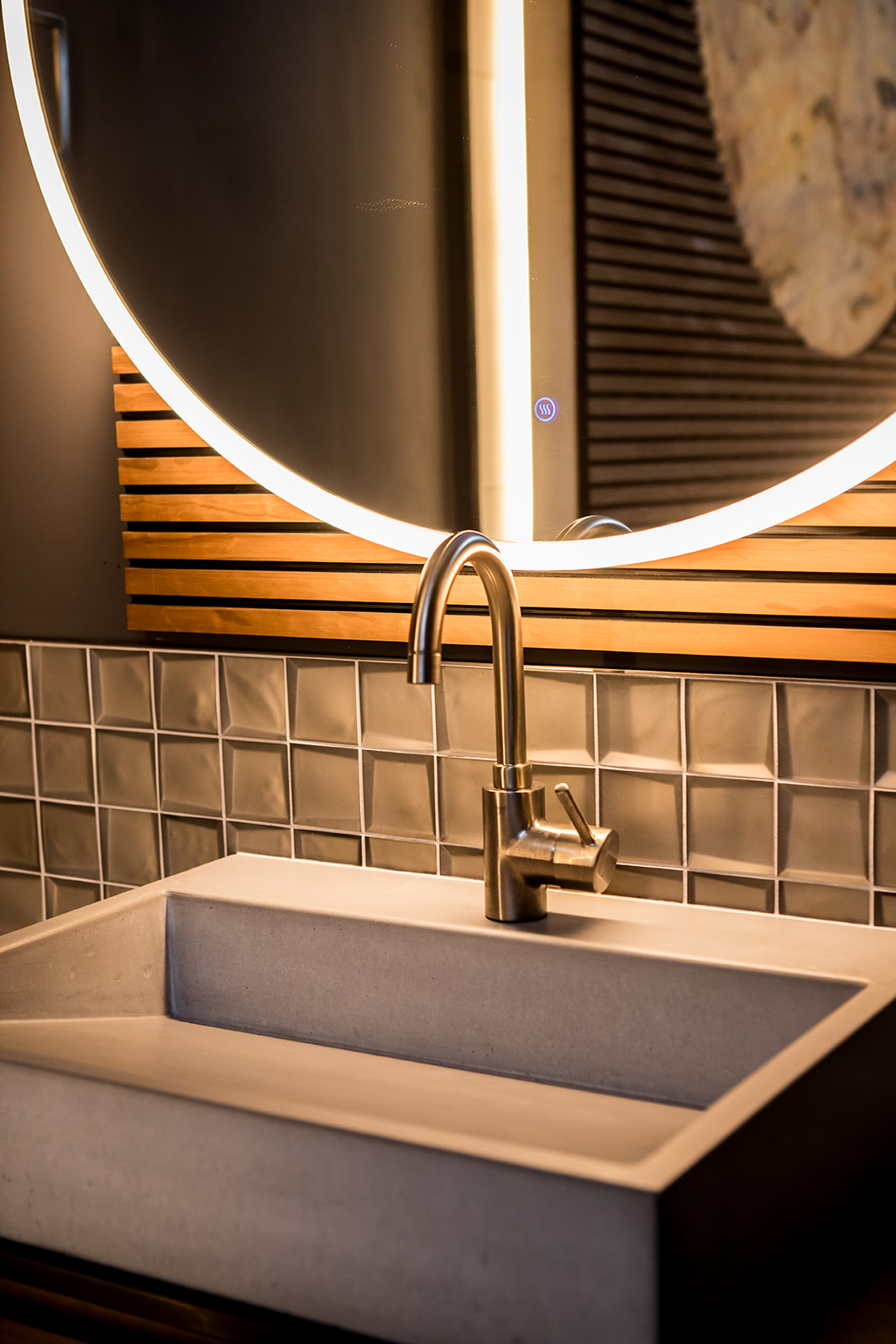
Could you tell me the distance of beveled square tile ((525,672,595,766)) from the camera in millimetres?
1013

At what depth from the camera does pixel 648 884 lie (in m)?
1.00

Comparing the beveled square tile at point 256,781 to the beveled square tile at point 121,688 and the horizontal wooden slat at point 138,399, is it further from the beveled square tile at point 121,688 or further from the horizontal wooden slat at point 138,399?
the horizontal wooden slat at point 138,399

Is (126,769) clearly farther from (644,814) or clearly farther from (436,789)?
(644,814)

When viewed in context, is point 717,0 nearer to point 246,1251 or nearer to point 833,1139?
point 833,1139

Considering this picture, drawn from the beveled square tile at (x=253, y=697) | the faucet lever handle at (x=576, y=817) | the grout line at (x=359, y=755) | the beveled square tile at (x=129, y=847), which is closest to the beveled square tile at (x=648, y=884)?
the faucet lever handle at (x=576, y=817)

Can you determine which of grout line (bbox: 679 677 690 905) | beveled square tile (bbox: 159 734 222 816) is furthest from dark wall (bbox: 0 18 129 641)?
grout line (bbox: 679 677 690 905)

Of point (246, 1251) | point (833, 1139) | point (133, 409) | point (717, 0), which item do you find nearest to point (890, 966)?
point (833, 1139)

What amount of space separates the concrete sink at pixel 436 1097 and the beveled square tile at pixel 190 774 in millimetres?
85

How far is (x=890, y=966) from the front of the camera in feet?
2.70

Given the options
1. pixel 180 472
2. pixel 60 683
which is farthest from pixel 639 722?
pixel 60 683

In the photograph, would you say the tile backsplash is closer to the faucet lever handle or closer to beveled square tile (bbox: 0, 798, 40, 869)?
beveled square tile (bbox: 0, 798, 40, 869)

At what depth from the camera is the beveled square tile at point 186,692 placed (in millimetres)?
1187

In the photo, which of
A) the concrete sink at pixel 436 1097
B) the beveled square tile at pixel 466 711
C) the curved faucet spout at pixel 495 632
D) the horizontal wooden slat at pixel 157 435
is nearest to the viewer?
the concrete sink at pixel 436 1097

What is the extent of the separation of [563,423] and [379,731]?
30 cm
